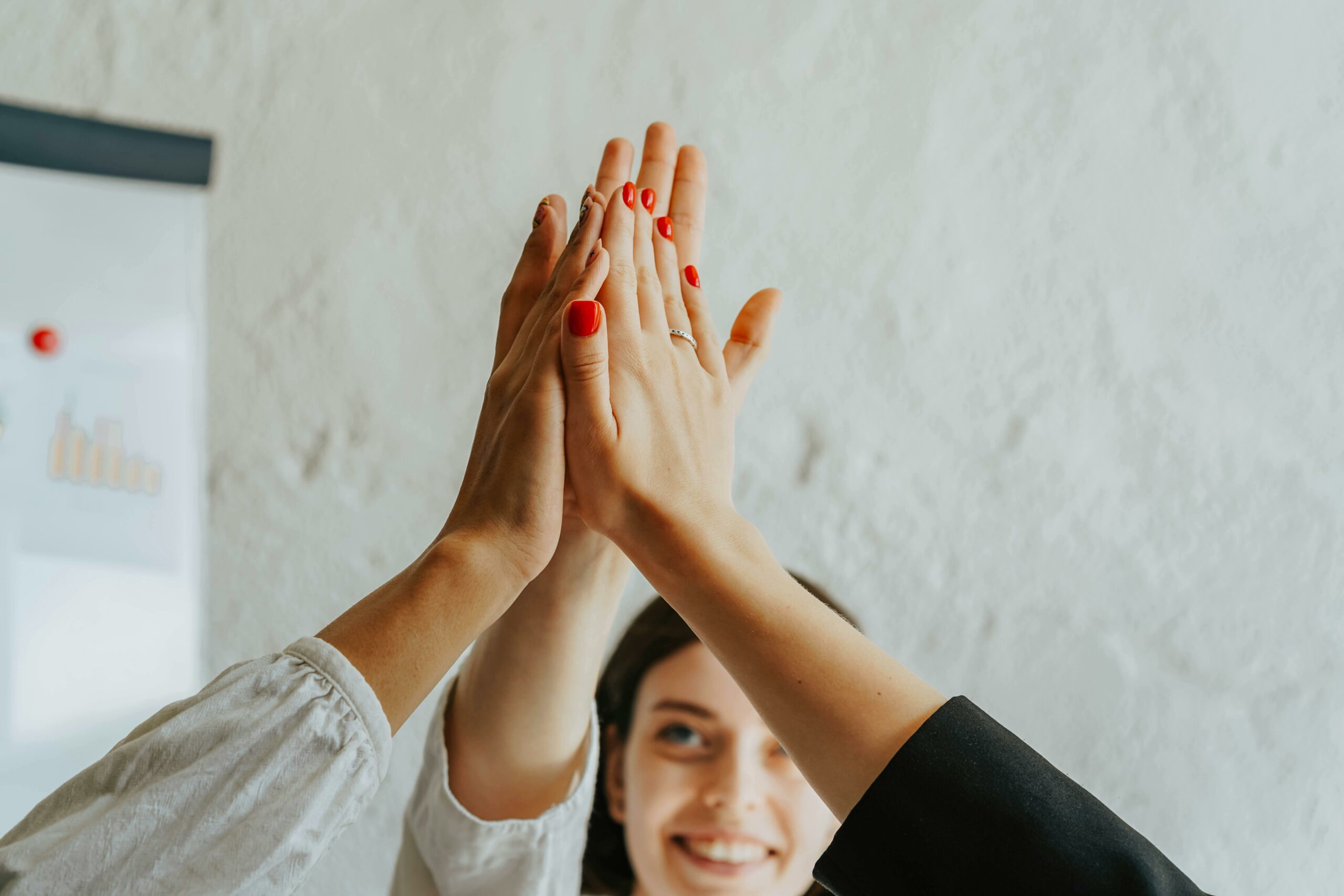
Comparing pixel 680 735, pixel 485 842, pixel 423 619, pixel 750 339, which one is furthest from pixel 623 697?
pixel 423 619

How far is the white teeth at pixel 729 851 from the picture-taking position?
86 cm

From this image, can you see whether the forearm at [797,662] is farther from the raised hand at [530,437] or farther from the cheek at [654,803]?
the cheek at [654,803]

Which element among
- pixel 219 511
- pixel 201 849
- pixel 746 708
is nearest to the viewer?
pixel 201 849

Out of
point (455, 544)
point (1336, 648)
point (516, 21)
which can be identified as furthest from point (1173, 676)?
point (516, 21)

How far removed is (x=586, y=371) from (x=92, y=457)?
1.73 ft

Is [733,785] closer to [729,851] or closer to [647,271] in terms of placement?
[729,851]

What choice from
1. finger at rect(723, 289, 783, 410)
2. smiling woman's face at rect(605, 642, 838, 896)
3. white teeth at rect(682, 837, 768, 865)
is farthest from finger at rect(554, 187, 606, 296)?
white teeth at rect(682, 837, 768, 865)

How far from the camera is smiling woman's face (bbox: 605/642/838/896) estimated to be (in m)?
0.86

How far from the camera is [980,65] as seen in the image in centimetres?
100

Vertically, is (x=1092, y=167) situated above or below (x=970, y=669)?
above

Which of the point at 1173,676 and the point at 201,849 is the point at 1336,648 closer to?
the point at 1173,676

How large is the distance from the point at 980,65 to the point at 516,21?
46 cm

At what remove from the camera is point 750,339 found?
814 millimetres

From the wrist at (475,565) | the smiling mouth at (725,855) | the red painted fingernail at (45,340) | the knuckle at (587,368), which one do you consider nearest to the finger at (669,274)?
the knuckle at (587,368)
